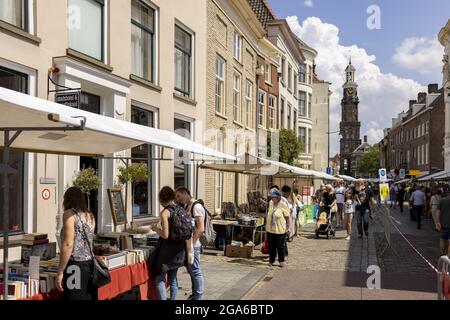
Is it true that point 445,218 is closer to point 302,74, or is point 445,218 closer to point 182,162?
point 182,162

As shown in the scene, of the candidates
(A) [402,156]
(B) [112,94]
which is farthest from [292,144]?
(A) [402,156]

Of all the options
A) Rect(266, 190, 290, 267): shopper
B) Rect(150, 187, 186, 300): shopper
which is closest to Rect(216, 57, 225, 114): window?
Rect(266, 190, 290, 267): shopper

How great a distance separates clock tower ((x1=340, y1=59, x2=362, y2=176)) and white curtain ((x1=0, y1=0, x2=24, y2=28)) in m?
129

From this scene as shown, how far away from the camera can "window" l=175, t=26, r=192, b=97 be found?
15.0 meters

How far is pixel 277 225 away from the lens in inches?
400

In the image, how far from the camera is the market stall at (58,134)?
4.36 metres

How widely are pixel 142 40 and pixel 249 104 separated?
12.5m

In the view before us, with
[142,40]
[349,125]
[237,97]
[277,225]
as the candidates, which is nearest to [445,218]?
[277,225]

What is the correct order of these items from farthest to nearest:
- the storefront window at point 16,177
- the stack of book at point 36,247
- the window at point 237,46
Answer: the window at point 237,46 < the storefront window at point 16,177 < the stack of book at point 36,247

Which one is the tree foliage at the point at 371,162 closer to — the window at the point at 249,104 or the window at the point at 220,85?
the window at the point at 249,104

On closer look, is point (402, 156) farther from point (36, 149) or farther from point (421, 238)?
point (36, 149)

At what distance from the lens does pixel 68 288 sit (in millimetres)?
4926

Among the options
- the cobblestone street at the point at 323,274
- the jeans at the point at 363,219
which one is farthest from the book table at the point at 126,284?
the jeans at the point at 363,219

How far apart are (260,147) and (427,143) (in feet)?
123
